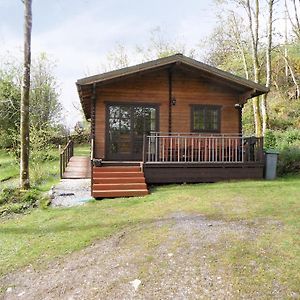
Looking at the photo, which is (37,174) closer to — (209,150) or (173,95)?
(173,95)

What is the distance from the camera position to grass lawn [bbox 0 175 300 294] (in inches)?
163

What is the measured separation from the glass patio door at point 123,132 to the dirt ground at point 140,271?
6349 mm

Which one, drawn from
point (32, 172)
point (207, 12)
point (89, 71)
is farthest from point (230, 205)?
point (89, 71)

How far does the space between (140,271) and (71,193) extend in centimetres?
552

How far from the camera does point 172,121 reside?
1220 cm

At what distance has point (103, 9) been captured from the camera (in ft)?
58.7

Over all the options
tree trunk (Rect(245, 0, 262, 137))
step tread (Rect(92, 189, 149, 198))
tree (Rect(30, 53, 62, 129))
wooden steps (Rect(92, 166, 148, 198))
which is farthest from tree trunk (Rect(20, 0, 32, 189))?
tree (Rect(30, 53, 62, 129))

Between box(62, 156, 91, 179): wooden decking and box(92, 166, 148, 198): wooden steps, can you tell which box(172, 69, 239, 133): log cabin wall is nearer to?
box(92, 166, 148, 198): wooden steps

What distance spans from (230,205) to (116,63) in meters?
32.6

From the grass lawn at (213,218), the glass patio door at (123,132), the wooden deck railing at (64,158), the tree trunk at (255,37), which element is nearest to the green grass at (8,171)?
the wooden deck railing at (64,158)

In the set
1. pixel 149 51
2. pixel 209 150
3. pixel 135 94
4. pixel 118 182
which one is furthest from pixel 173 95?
pixel 149 51

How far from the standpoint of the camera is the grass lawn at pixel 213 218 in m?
4.15

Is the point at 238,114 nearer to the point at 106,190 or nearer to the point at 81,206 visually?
the point at 106,190

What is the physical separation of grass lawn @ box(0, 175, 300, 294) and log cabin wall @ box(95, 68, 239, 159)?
3.19 metres
